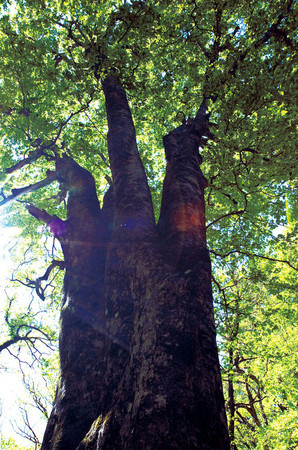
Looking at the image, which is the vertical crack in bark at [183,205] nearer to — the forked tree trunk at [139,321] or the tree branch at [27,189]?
the forked tree trunk at [139,321]

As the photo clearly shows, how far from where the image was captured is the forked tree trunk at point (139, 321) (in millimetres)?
1823

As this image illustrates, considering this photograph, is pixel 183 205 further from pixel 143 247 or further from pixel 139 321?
pixel 139 321

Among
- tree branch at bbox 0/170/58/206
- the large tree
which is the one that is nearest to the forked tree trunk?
the large tree

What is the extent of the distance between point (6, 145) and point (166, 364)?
359 inches

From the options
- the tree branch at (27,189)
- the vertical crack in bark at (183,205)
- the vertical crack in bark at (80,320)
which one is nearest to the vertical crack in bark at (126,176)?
the vertical crack in bark at (183,205)

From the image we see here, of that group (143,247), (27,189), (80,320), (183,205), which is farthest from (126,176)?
(27,189)

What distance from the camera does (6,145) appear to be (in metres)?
8.56

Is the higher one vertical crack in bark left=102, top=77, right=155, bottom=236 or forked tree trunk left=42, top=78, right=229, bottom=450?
vertical crack in bark left=102, top=77, right=155, bottom=236

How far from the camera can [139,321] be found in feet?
8.11

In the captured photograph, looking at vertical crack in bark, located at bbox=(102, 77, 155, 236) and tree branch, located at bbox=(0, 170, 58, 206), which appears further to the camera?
tree branch, located at bbox=(0, 170, 58, 206)

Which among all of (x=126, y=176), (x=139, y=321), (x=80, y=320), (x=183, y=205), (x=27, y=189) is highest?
(x=27, y=189)

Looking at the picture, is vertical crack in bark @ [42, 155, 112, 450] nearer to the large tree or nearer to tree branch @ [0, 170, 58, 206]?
the large tree

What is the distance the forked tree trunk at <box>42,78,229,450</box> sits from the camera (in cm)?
182

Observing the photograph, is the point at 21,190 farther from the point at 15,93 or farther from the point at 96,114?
the point at 96,114
